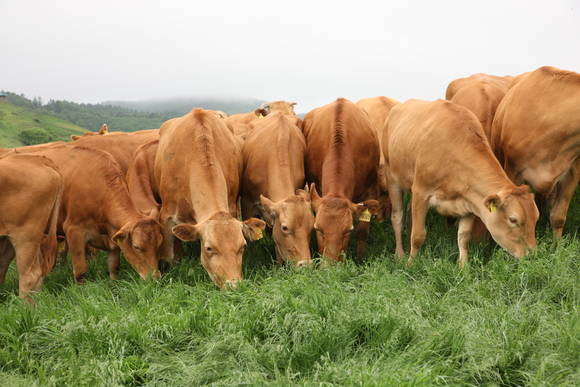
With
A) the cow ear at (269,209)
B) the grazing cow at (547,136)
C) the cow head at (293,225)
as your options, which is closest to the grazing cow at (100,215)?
the cow ear at (269,209)

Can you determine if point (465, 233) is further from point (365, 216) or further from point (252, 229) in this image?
point (252, 229)

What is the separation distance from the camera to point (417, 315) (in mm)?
4824

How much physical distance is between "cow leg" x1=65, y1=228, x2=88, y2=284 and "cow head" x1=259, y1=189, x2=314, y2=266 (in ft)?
8.67

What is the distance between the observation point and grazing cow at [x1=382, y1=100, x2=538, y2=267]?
19.6ft

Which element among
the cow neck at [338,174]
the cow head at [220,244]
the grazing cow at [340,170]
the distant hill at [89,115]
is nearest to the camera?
the cow head at [220,244]

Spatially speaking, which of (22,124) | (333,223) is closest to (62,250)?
(333,223)

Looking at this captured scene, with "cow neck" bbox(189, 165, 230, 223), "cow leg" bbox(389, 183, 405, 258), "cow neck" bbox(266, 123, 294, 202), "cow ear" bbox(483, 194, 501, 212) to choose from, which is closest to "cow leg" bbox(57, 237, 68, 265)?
"cow neck" bbox(189, 165, 230, 223)

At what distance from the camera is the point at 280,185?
746 cm

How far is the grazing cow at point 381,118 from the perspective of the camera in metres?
9.66

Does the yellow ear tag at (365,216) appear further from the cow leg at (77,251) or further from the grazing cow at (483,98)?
the cow leg at (77,251)

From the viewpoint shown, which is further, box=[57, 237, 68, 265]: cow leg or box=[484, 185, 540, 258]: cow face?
box=[57, 237, 68, 265]: cow leg

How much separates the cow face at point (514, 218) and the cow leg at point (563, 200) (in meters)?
1.30

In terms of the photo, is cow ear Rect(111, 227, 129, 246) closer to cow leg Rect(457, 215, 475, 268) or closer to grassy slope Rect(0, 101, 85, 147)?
cow leg Rect(457, 215, 475, 268)

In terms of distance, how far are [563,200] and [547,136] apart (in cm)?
97
